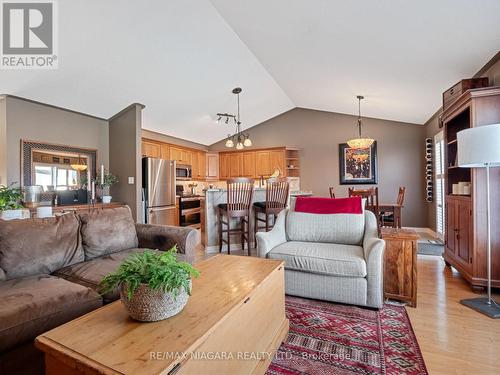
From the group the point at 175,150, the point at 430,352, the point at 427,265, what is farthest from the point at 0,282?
Answer: the point at 175,150

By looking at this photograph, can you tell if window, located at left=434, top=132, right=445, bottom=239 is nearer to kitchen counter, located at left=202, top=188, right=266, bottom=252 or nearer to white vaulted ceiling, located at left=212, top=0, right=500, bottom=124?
white vaulted ceiling, located at left=212, top=0, right=500, bottom=124

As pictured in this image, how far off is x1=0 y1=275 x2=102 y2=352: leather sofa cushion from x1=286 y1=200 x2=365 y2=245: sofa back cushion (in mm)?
1943

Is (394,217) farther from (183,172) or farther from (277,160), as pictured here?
(183,172)

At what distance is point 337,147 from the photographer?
647 centimetres

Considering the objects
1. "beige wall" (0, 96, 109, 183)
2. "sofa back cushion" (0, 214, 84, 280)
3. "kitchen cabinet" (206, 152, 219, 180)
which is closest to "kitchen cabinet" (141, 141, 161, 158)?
"beige wall" (0, 96, 109, 183)

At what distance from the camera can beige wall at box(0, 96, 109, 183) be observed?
11.0ft

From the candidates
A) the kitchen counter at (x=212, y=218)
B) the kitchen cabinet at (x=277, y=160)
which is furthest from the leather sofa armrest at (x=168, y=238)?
the kitchen cabinet at (x=277, y=160)

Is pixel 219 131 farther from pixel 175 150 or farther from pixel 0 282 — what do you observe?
pixel 0 282

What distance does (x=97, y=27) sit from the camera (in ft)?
9.30

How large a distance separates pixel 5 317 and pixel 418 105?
5.79 metres

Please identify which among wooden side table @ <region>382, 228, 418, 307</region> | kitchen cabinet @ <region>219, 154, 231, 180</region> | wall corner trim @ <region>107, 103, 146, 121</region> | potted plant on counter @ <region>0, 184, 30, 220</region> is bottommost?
wooden side table @ <region>382, 228, 418, 307</region>

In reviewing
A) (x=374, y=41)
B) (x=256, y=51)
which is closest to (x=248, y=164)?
(x=256, y=51)

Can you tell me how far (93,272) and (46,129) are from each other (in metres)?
2.96

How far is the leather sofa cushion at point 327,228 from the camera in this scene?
2652mm
